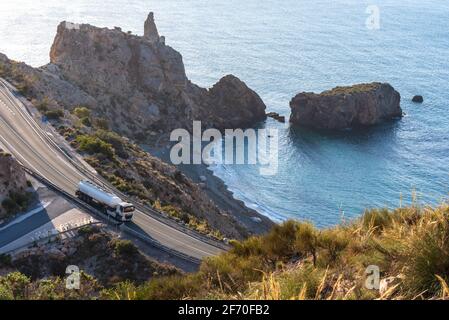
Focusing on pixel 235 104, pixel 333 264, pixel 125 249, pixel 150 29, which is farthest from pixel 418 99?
pixel 333 264

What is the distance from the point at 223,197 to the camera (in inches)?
2645

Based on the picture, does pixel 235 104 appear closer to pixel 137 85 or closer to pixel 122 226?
pixel 137 85

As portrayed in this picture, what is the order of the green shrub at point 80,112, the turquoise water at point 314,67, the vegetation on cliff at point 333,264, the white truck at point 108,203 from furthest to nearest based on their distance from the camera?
the turquoise water at point 314,67
the green shrub at point 80,112
the white truck at point 108,203
the vegetation on cliff at point 333,264

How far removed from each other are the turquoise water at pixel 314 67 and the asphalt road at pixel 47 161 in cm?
1036

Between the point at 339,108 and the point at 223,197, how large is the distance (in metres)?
38.7

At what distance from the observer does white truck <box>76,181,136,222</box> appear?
34.5 meters

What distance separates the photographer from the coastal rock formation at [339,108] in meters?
96.9

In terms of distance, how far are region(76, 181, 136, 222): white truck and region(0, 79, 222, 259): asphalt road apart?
101 centimetres

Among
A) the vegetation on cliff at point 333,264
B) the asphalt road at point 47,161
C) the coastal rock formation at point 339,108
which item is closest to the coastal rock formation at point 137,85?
the coastal rock formation at point 339,108

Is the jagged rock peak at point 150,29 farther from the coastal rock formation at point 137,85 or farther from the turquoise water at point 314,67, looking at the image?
the turquoise water at point 314,67

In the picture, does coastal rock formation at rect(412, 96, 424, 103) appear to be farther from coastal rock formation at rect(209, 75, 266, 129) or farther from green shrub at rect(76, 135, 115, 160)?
green shrub at rect(76, 135, 115, 160)

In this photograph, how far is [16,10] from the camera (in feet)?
528

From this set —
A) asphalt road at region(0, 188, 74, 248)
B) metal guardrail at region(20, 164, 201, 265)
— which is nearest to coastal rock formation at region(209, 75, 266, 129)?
metal guardrail at region(20, 164, 201, 265)
